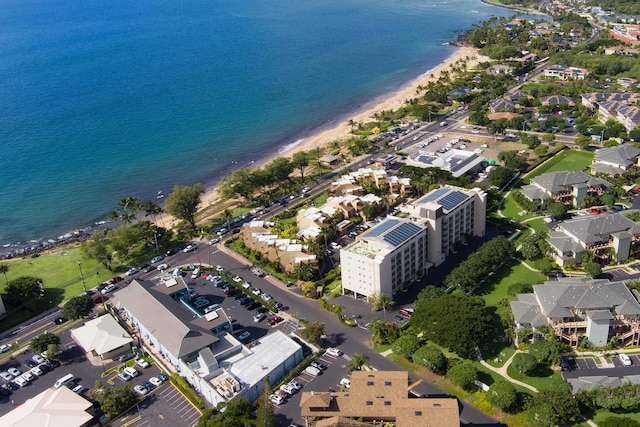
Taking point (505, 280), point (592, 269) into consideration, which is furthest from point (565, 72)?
point (505, 280)

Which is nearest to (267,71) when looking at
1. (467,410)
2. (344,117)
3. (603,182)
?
(344,117)

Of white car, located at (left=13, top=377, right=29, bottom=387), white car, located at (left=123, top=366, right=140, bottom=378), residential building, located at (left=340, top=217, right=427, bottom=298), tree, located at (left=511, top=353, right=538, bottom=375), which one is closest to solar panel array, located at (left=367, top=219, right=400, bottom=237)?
residential building, located at (left=340, top=217, right=427, bottom=298)

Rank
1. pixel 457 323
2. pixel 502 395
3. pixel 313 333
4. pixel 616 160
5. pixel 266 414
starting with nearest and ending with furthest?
1. pixel 266 414
2. pixel 502 395
3. pixel 457 323
4. pixel 313 333
5. pixel 616 160

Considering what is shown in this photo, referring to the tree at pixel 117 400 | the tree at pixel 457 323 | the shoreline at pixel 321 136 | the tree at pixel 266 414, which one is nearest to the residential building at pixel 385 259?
the tree at pixel 457 323

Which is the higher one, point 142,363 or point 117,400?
point 117,400

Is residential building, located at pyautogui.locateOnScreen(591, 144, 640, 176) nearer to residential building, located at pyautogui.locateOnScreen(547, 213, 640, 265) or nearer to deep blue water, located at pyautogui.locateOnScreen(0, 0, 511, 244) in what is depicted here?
residential building, located at pyautogui.locateOnScreen(547, 213, 640, 265)

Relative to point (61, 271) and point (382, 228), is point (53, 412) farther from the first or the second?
point (382, 228)

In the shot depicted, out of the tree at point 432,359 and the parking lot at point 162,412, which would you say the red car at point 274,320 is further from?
the tree at point 432,359

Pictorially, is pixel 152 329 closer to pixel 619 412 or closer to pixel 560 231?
pixel 619 412
